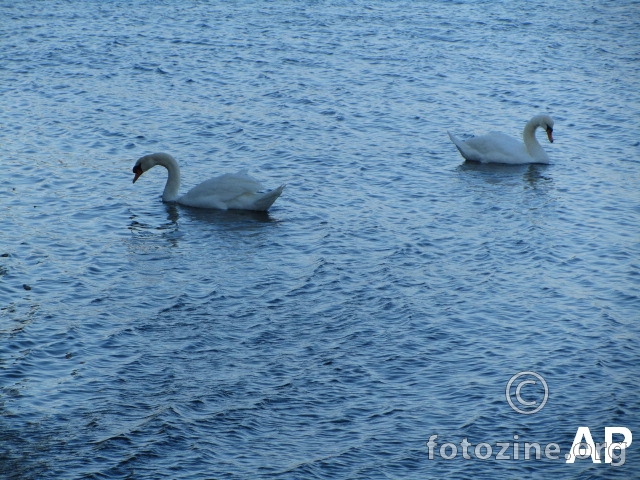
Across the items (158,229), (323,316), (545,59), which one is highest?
(545,59)

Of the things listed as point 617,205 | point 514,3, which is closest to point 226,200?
point 617,205

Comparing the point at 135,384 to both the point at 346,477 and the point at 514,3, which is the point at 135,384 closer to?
the point at 346,477

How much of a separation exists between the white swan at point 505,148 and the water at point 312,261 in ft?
0.87

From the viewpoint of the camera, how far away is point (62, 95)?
27.7 m

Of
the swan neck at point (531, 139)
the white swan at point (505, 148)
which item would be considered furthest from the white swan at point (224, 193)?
the swan neck at point (531, 139)

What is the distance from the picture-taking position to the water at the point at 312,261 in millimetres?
12711

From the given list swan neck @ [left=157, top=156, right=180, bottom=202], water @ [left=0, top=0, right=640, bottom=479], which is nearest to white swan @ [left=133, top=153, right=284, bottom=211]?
swan neck @ [left=157, top=156, right=180, bottom=202]

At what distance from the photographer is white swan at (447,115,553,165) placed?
23.8 m

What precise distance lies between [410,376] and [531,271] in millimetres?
4511

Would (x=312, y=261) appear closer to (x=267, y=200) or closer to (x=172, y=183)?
(x=267, y=200)

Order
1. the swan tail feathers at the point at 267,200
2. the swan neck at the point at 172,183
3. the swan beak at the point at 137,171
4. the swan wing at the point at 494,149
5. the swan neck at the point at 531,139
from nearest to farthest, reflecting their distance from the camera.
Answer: the swan tail feathers at the point at 267,200 < the swan neck at the point at 172,183 < the swan beak at the point at 137,171 < the swan wing at the point at 494,149 < the swan neck at the point at 531,139

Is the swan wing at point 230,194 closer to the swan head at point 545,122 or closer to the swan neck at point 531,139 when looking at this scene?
the swan neck at point 531,139

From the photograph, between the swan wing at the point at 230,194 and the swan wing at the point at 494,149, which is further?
the swan wing at the point at 494,149

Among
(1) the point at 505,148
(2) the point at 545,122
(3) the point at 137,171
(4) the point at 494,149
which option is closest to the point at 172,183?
(3) the point at 137,171
